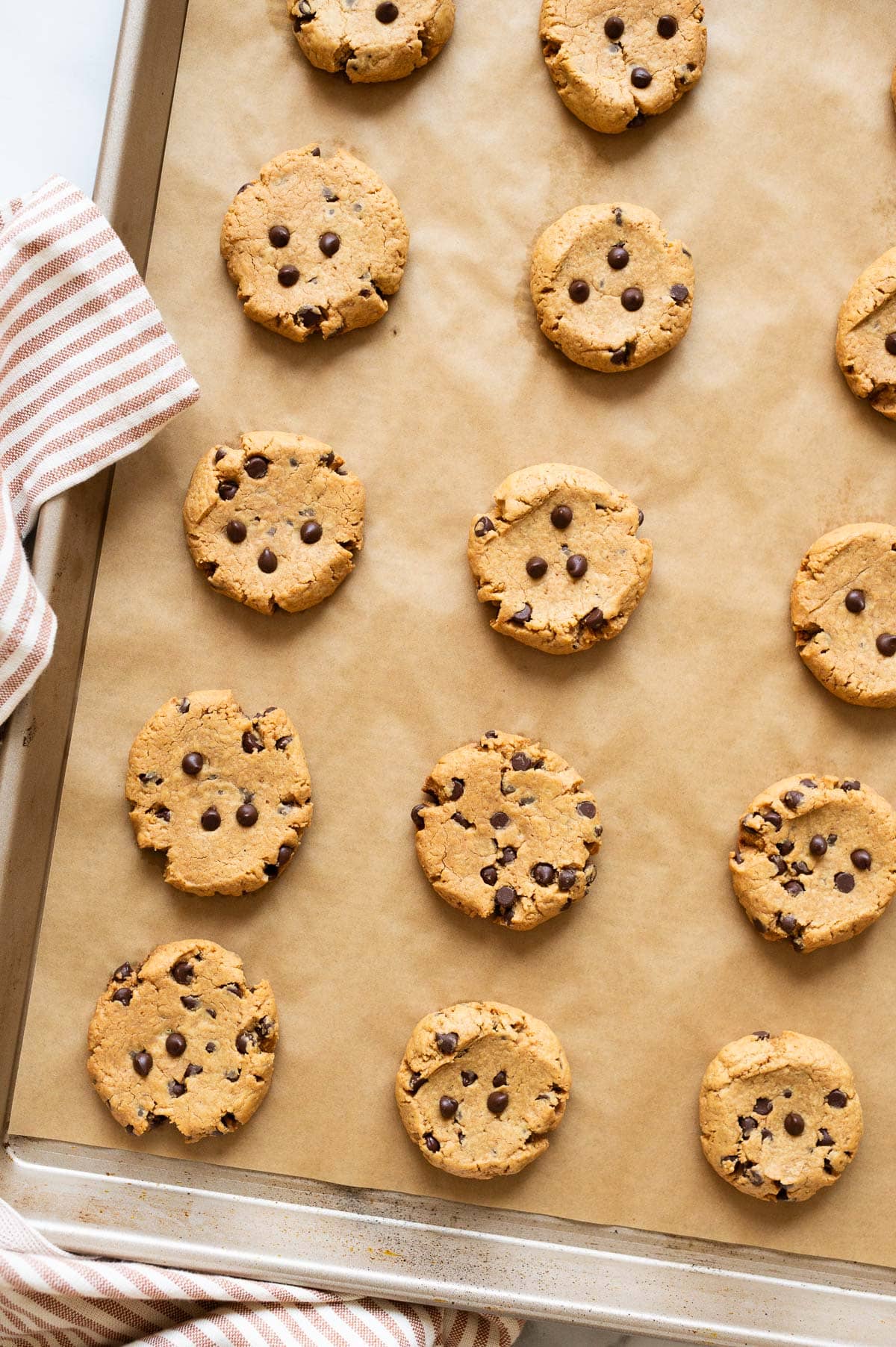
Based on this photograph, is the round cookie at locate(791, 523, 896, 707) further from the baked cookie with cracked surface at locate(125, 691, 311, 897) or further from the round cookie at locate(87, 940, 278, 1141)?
the round cookie at locate(87, 940, 278, 1141)

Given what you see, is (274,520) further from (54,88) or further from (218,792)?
(54,88)

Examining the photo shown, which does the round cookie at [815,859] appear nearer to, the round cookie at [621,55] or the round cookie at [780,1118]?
the round cookie at [780,1118]

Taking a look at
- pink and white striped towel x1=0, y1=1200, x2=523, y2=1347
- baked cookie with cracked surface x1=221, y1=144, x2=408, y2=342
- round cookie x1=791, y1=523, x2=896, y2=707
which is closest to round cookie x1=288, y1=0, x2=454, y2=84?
baked cookie with cracked surface x1=221, y1=144, x2=408, y2=342

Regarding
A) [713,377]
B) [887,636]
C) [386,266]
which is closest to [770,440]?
[713,377]

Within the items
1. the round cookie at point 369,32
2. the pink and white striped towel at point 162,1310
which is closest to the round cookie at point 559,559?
the round cookie at point 369,32

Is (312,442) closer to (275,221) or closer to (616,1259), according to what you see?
(275,221)

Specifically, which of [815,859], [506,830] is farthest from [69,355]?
[815,859]
